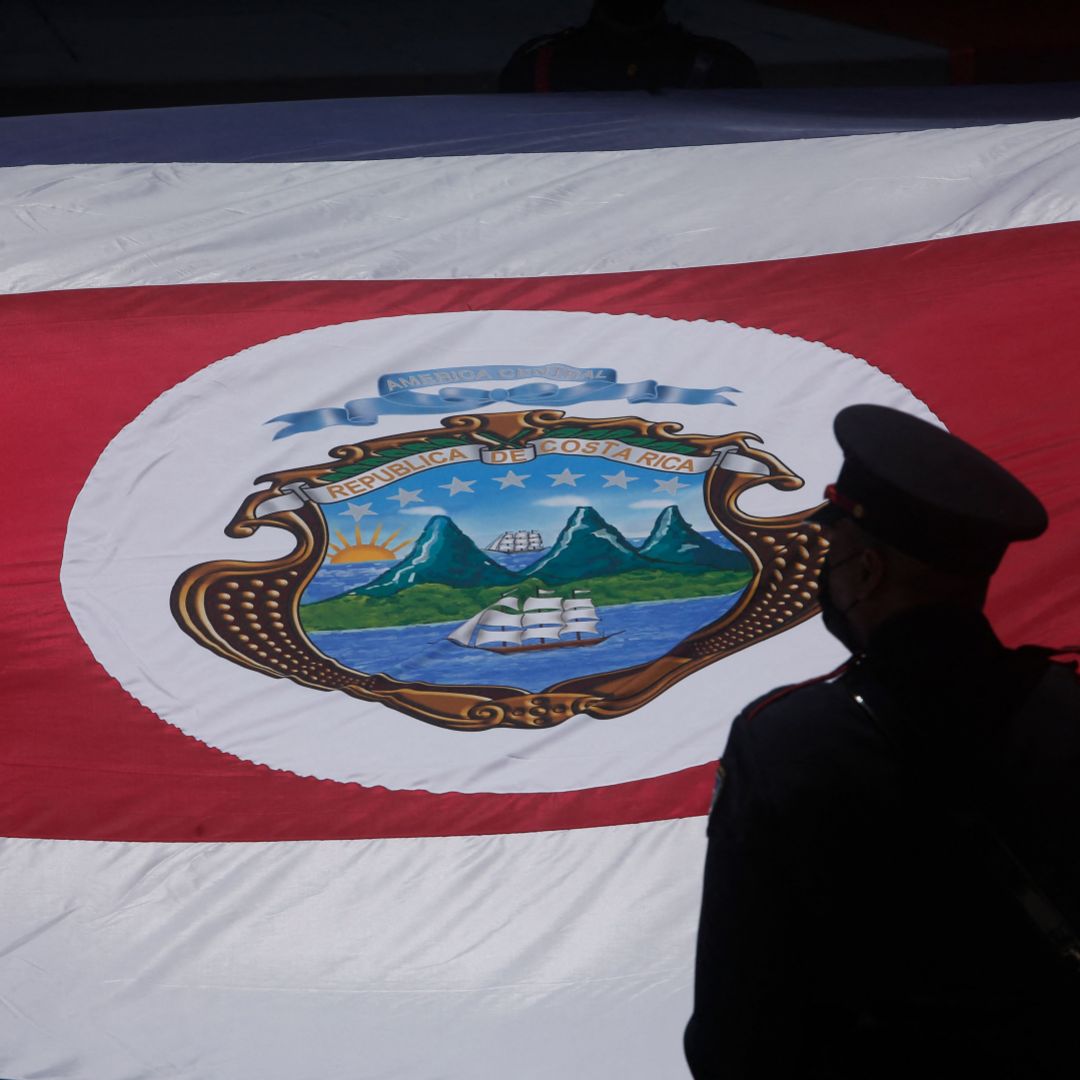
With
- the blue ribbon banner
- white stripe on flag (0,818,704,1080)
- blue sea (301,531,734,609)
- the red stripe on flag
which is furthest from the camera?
the blue ribbon banner

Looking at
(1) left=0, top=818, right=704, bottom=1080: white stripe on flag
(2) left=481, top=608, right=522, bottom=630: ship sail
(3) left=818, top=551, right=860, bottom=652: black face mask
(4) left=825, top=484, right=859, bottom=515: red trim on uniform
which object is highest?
(4) left=825, top=484, right=859, bottom=515: red trim on uniform

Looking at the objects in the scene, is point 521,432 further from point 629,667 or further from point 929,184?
point 929,184

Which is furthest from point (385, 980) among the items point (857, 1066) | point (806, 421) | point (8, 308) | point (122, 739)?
point (8, 308)

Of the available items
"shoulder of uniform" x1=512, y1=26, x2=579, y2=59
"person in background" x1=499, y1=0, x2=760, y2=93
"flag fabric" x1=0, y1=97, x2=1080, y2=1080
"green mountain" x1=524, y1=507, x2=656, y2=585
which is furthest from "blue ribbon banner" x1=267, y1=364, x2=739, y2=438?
"shoulder of uniform" x1=512, y1=26, x2=579, y2=59

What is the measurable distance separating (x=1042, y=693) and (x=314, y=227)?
1615 millimetres

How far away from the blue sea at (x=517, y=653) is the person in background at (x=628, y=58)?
1.63 metres

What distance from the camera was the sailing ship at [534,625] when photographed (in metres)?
1.65

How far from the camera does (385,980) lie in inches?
52.4

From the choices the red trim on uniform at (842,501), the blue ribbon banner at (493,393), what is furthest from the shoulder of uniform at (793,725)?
the blue ribbon banner at (493,393)

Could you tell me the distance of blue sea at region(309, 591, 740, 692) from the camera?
1606mm

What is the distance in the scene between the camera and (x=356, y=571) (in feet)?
5.70

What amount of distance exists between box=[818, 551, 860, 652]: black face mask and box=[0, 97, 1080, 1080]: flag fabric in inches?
21.7

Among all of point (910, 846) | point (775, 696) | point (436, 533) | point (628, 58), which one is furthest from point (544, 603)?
point (628, 58)

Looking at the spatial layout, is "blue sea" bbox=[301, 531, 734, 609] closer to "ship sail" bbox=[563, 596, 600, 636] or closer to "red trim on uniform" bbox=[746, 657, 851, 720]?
"ship sail" bbox=[563, 596, 600, 636]
